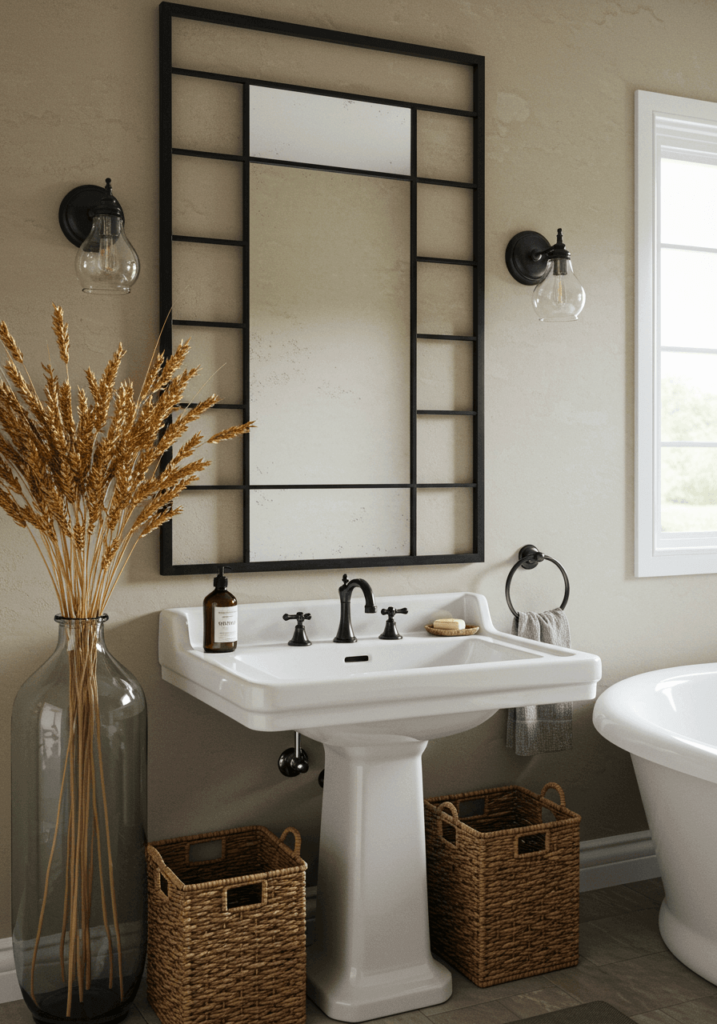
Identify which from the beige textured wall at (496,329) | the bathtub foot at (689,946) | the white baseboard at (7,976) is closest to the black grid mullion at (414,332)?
the beige textured wall at (496,329)

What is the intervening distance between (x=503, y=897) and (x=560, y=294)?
1486mm

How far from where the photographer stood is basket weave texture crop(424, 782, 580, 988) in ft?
7.30

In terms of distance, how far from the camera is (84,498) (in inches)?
79.0

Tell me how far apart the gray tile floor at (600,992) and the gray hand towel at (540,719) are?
1.59 feet

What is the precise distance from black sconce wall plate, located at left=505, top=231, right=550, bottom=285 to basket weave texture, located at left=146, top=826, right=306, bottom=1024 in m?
1.63

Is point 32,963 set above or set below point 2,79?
below

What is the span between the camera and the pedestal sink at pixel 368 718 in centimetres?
188

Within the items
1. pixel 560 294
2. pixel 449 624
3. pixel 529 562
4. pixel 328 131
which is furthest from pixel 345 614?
pixel 328 131

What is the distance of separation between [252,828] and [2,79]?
184cm

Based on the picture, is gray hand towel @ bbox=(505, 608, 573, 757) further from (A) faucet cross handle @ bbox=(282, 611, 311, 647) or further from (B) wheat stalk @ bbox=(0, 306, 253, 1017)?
(B) wheat stalk @ bbox=(0, 306, 253, 1017)

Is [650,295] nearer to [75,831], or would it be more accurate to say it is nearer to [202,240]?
[202,240]

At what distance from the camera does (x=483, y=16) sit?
2.59 meters

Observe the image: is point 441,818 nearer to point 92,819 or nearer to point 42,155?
point 92,819

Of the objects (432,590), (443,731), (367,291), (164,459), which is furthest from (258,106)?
(443,731)
